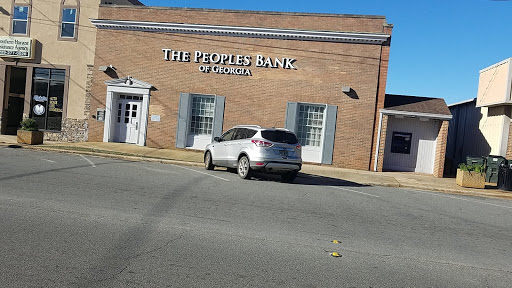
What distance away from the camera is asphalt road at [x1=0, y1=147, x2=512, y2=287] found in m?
4.36

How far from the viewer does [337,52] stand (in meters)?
18.4

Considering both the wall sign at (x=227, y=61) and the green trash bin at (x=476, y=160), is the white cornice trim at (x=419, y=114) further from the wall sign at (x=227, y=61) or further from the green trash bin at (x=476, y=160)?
the wall sign at (x=227, y=61)

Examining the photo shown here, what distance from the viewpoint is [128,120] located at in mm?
20609

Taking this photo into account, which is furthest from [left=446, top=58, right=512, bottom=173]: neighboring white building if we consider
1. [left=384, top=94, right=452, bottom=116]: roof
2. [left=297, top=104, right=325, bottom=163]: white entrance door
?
[left=297, top=104, right=325, bottom=163]: white entrance door

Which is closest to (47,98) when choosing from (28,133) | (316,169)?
(28,133)

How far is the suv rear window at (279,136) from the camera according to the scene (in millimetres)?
12367

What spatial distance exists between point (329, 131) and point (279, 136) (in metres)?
6.54

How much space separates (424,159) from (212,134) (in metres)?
10.1

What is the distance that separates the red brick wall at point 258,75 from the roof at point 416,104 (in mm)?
1125

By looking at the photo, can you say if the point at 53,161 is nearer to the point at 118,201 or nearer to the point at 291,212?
the point at 118,201

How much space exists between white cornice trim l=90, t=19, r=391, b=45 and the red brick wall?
23 cm

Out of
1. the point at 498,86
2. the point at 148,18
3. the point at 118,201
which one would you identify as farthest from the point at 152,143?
the point at 498,86

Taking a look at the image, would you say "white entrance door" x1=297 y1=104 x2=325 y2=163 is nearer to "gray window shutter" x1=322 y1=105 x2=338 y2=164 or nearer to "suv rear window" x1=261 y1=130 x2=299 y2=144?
"gray window shutter" x1=322 y1=105 x2=338 y2=164

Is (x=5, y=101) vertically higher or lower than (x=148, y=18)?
lower
